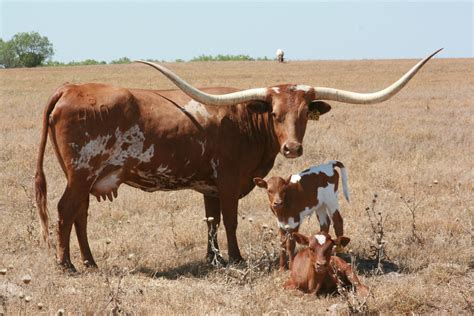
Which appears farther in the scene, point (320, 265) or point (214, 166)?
point (214, 166)

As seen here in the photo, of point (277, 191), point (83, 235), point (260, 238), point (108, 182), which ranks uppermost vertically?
point (108, 182)

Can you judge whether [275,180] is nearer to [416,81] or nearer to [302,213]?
[302,213]

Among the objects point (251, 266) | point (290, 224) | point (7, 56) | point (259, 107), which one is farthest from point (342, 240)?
point (7, 56)

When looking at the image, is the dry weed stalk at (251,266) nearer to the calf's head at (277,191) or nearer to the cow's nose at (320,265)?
the calf's head at (277,191)

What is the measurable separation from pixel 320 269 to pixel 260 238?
1.92m

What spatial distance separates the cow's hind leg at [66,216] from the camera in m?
6.51

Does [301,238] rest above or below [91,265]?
above

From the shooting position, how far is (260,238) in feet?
24.8

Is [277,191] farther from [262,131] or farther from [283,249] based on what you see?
[262,131]

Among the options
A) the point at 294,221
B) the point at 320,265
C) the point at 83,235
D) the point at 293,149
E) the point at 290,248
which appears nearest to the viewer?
the point at 320,265

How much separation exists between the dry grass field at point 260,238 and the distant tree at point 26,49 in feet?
218

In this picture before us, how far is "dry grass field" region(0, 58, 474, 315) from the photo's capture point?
5.57m

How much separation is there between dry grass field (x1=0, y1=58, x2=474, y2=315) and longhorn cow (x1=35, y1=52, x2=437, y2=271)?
0.52m

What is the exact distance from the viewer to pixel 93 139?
21.3ft
